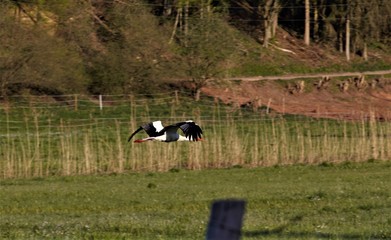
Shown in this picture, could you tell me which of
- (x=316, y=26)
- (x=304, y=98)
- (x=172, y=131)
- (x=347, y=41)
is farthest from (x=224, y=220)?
(x=316, y=26)

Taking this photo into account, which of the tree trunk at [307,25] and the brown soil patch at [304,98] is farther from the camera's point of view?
the tree trunk at [307,25]

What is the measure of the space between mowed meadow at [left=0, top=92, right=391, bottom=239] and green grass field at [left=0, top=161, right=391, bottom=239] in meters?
0.02

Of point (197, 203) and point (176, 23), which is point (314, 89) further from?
point (197, 203)

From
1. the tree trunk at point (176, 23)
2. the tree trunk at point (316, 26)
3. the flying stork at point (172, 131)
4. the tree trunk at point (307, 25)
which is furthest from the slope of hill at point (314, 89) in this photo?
the flying stork at point (172, 131)

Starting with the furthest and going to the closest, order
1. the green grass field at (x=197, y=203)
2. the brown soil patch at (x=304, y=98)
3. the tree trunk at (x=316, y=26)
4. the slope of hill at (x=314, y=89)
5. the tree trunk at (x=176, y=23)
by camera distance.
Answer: the tree trunk at (x=316, y=26) → the tree trunk at (x=176, y=23) → the slope of hill at (x=314, y=89) → the brown soil patch at (x=304, y=98) → the green grass field at (x=197, y=203)

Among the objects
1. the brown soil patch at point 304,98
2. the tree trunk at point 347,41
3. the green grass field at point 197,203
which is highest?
the tree trunk at point 347,41

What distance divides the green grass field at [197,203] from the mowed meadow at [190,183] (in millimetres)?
20

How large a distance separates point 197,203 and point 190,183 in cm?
514

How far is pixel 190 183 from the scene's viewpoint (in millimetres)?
22266

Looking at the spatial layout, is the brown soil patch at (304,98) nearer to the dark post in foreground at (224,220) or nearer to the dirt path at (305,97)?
the dirt path at (305,97)

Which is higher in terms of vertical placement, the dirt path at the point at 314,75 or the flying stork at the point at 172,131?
the dirt path at the point at 314,75

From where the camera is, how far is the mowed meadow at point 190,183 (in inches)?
497

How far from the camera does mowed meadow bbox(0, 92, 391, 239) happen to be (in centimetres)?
1262

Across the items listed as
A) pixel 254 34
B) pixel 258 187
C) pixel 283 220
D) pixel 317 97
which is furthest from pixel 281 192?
pixel 254 34
